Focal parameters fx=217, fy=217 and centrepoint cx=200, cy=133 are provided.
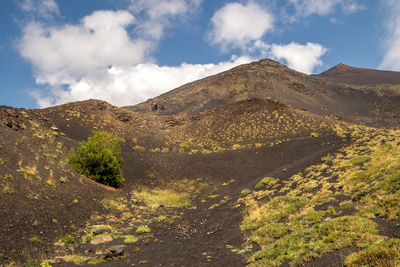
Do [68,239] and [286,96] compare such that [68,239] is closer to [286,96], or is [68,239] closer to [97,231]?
[97,231]

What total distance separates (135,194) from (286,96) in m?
89.7

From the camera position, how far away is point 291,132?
4381 centimetres

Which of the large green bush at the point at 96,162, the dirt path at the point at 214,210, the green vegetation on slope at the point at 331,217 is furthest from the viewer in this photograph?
the large green bush at the point at 96,162

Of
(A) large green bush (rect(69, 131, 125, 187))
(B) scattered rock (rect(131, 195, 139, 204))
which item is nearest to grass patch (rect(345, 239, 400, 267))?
(B) scattered rock (rect(131, 195, 139, 204))

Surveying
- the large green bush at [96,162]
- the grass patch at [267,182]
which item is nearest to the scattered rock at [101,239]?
the large green bush at [96,162]

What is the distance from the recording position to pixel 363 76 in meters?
149

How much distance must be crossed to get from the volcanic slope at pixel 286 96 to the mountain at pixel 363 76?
30.5 metres

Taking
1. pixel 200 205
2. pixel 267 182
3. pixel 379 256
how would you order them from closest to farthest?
pixel 379 256
pixel 200 205
pixel 267 182

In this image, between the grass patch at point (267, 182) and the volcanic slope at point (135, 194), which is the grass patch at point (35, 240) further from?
the grass patch at point (267, 182)

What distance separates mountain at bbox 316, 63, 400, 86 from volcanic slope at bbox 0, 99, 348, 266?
12064 cm

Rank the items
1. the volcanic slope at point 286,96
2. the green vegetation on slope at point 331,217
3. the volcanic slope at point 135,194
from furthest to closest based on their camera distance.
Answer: the volcanic slope at point 286,96 < the volcanic slope at point 135,194 < the green vegetation on slope at point 331,217

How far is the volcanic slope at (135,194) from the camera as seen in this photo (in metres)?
10.7

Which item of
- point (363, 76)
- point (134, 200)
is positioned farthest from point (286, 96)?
point (363, 76)

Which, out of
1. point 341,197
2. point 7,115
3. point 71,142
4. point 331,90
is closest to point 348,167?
point 341,197
